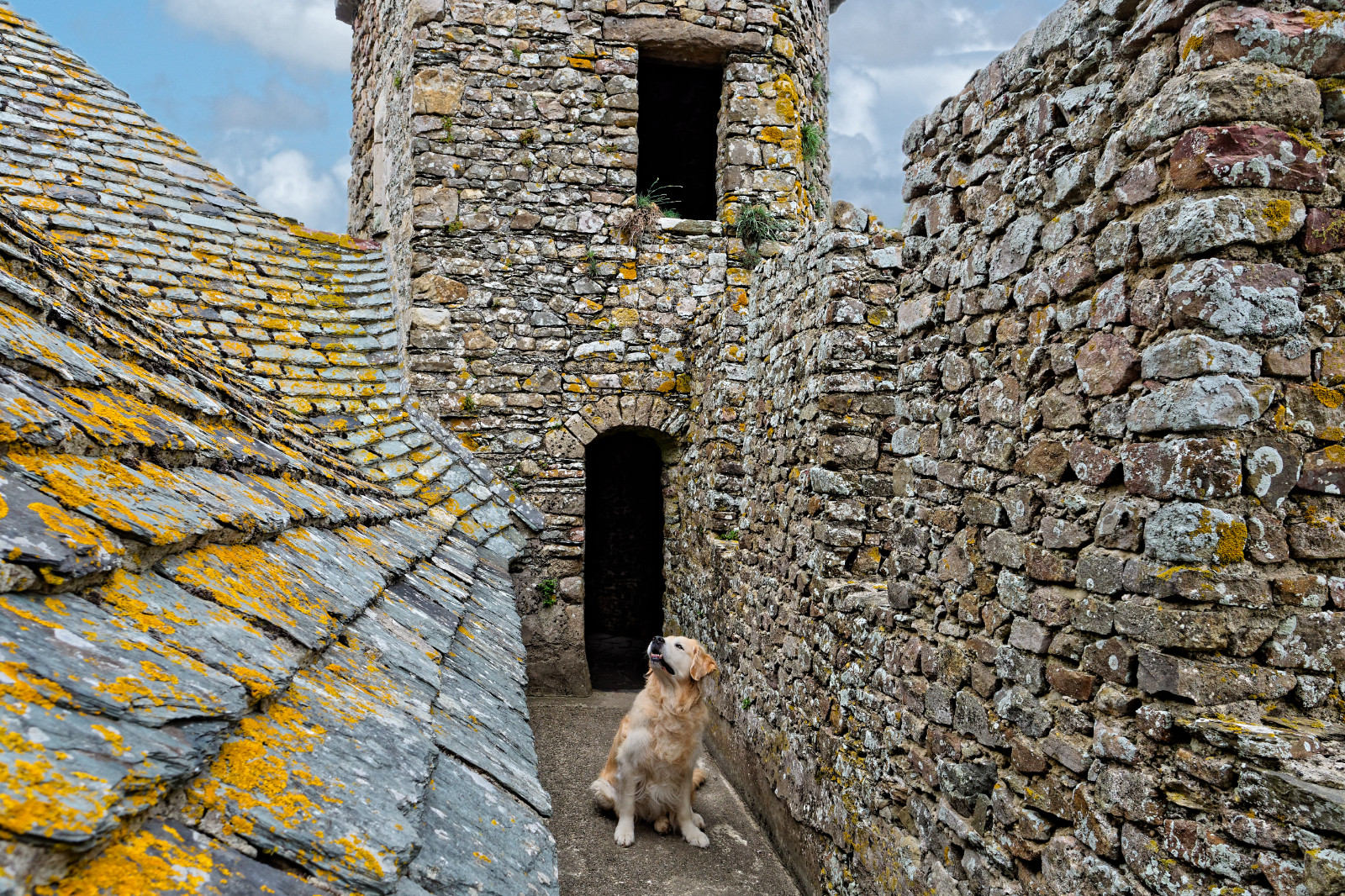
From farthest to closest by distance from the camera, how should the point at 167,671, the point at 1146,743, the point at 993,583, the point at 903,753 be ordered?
the point at 903,753 < the point at 993,583 < the point at 1146,743 < the point at 167,671

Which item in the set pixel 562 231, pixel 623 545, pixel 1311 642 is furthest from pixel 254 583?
pixel 623 545

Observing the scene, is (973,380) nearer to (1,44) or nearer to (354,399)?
(354,399)

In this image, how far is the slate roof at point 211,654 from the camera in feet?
2.63

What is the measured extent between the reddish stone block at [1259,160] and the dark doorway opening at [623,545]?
9902 millimetres

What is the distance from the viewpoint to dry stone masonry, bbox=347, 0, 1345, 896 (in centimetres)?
174

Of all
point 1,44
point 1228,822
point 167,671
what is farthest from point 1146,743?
point 1,44

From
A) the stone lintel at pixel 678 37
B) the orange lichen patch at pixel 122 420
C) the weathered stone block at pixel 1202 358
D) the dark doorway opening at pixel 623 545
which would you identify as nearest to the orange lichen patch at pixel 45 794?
the orange lichen patch at pixel 122 420

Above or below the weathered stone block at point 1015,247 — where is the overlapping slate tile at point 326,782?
below

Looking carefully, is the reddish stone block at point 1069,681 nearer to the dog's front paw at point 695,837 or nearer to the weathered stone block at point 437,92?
the dog's front paw at point 695,837

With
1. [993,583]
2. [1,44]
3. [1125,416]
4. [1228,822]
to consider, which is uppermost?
[1,44]

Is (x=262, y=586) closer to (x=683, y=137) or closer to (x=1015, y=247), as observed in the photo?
(x=1015, y=247)

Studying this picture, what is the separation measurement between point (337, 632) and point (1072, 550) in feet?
5.92

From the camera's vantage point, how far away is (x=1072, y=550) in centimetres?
217

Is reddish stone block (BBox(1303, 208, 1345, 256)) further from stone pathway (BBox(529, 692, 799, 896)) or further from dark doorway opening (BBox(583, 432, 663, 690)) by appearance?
dark doorway opening (BBox(583, 432, 663, 690))
